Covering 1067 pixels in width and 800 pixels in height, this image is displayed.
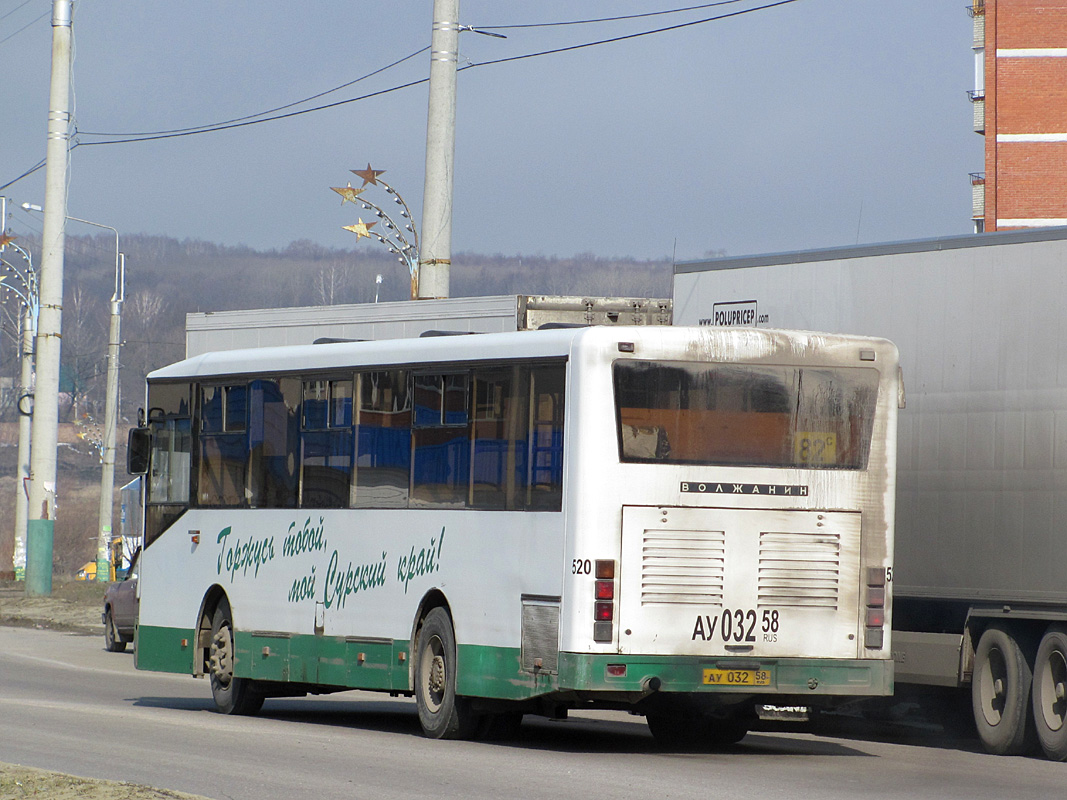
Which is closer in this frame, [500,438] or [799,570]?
[799,570]

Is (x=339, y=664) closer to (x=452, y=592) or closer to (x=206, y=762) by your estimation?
(x=452, y=592)

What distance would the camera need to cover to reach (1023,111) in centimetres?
6494

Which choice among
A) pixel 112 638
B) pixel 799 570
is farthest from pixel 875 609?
pixel 112 638

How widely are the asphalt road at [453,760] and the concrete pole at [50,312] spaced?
69.9ft

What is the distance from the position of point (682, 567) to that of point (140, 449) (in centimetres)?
730

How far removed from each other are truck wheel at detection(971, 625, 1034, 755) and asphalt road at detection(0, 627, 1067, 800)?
20 cm

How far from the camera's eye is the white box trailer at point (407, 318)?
61.0 ft

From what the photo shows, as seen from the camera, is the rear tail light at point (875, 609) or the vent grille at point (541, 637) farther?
the rear tail light at point (875, 609)

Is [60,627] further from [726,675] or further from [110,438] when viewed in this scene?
[726,675]

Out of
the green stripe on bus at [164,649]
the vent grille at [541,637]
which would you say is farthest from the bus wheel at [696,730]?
the green stripe on bus at [164,649]

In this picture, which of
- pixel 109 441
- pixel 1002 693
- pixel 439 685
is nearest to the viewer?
pixel 439 685

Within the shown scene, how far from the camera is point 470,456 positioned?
14125 millimetres

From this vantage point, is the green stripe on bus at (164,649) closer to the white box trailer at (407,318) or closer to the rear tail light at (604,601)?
the white box trailer at (407,318)

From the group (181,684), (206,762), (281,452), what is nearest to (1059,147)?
(181,684)
